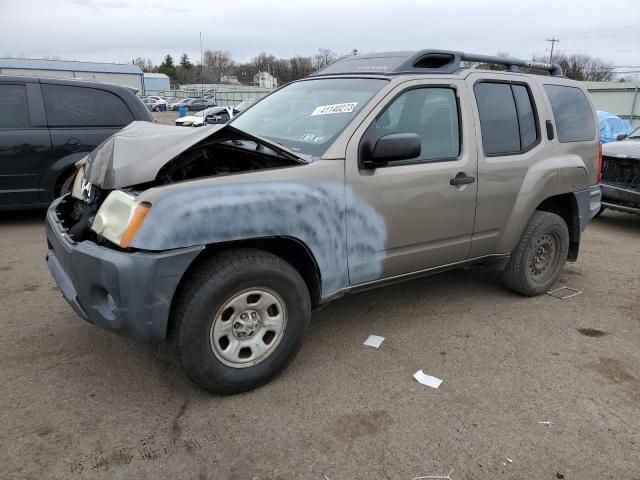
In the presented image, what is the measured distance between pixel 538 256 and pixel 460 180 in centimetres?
143

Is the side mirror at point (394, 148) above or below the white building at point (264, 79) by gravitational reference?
below

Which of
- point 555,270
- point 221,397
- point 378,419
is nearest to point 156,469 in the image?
point 221,397

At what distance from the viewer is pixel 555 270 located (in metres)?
4.66

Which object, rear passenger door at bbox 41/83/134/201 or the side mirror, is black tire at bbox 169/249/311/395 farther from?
rear passenger door at bbox 41/83/134/201

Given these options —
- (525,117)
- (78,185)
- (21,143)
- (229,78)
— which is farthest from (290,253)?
(229,78)

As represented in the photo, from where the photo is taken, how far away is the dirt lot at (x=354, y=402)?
2.41 meters

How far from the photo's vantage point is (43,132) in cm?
633

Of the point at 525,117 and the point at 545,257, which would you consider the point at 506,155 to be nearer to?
the point at 525,117

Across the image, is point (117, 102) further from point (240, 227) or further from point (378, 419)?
point (378, 419)

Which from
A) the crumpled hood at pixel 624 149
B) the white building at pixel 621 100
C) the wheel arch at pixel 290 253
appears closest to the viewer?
the wheel arch at pixel 290 253

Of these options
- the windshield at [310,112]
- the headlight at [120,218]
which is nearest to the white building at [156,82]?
the windshield at [310,112]

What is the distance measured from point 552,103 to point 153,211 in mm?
3569

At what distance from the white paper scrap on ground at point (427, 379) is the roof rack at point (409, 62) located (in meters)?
2.04

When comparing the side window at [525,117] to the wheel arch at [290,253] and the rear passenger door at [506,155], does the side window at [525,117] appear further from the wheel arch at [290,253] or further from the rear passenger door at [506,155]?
the wheel arch at [290,253]
